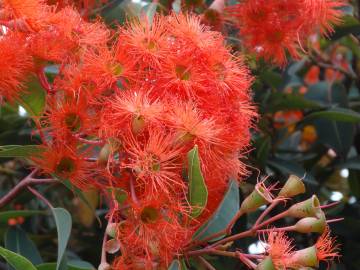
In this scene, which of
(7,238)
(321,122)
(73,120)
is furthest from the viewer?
(321,122)

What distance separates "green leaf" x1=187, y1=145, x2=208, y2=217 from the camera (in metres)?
1.35

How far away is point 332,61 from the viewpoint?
2.83 m

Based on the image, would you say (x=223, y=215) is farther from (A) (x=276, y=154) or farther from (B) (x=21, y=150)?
(A) (x=276, y=154)

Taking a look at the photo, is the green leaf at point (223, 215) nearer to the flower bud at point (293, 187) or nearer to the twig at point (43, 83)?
the flower bud at point (293, 187)

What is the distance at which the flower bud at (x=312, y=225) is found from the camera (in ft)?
4.57

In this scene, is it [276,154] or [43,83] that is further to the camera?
[276,154]

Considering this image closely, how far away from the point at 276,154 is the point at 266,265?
122cm

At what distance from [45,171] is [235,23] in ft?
2.51

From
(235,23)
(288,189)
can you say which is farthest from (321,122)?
(288,189)

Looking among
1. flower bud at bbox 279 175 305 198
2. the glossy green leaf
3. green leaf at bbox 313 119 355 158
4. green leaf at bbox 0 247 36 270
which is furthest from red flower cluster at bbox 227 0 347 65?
green leaf at bbox 0 247 36 270

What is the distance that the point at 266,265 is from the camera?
1.34 meters

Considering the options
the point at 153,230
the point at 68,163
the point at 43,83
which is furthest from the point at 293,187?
the point at 43,83

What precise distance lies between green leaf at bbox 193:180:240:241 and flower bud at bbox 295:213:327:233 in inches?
8.0

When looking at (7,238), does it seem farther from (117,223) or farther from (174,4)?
(174,4)
